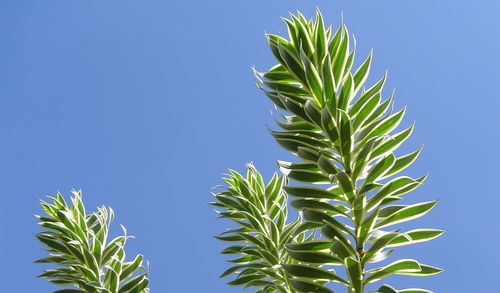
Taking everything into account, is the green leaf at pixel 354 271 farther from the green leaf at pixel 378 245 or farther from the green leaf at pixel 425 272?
the green leaf at pixel 425 272

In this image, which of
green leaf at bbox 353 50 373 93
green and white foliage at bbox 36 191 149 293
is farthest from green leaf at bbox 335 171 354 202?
green and white foliage at bbox 36 191 149 293

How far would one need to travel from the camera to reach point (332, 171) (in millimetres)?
1967

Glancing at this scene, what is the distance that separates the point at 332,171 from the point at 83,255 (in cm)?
144

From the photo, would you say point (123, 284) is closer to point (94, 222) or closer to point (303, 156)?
point (94, 222)

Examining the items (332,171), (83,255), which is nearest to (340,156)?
(332,171)

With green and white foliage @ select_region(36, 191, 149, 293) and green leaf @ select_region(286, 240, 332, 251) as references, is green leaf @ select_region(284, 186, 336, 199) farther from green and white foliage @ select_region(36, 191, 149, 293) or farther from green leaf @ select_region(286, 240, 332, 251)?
green and white foliage @ select_region(36, 191, 149, 293)

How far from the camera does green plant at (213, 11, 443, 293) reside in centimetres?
190

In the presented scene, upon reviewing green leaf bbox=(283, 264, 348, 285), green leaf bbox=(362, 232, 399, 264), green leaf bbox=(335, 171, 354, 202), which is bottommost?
green leaf bbox=(283, 264, 348, 285)

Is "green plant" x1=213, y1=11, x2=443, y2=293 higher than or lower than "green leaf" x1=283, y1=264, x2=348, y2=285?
higher

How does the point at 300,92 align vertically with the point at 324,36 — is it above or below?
below

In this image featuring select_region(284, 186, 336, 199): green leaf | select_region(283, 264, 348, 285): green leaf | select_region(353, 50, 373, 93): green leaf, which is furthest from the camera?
select_region(353, 50, 373, 93): green leaf

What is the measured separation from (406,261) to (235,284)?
88 centimetres

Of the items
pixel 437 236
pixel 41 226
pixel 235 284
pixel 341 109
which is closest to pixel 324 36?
pixel 341 109

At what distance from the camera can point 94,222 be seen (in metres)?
3.08
